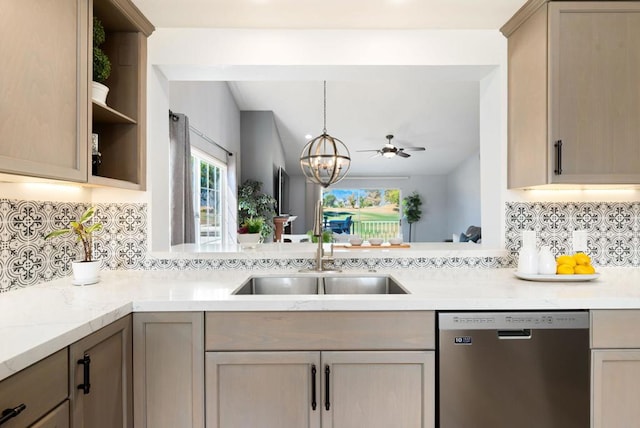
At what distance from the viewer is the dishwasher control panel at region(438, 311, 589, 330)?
1.38m

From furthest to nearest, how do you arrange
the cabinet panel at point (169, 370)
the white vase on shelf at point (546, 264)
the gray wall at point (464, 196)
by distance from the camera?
the gray wall at point (464, 196) → the white vase on shelf at point (546, 264) → the cabinet panel at point (169, 370)

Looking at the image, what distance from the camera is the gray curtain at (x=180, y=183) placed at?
9.63ft

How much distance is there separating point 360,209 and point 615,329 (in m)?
8.80

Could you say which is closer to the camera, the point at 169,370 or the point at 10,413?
the point at 10,413

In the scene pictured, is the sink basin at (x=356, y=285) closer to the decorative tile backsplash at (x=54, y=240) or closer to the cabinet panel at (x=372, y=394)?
the cabinet panel at (x=372, y=394)

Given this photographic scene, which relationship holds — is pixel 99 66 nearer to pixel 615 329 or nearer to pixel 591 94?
pixel 591 94

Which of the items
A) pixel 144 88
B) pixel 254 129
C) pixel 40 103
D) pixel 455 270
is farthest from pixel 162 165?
pixel 254 129

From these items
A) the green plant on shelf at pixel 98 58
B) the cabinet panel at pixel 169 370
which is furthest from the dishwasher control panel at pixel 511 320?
the green plant on shelf at pixel 98 58

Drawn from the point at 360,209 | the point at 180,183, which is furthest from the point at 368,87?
the point at 360,209

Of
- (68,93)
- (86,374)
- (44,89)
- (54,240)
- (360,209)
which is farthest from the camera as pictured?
(360,209)

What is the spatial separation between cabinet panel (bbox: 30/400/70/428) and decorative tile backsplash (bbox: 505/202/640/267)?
206cm

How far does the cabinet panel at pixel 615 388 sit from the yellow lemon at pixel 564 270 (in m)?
0.45

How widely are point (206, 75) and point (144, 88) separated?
38cm

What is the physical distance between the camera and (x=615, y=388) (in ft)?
4.57
